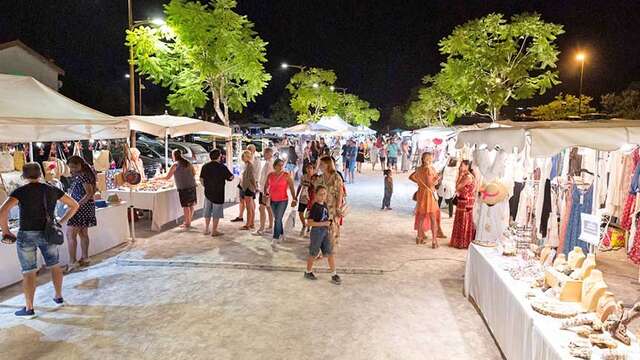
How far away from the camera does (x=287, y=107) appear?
61.3 meters

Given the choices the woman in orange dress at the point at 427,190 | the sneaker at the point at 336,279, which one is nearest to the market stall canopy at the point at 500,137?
the woman in orange dress at the point at 427,190

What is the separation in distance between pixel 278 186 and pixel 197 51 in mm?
6301

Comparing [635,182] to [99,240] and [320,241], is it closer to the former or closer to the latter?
[320,241]

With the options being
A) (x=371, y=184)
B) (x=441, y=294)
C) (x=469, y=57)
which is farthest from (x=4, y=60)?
(x=441, y=294)

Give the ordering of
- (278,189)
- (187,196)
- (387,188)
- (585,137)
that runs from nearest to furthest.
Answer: (585,137) → (278,189) → (187,196) → (387,188)

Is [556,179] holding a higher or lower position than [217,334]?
higher

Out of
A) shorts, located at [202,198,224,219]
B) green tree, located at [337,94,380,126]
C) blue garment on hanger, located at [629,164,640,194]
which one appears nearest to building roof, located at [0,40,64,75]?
green tree, located at [337,94,380,126]

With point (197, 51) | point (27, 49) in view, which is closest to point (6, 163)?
point (197, 51)

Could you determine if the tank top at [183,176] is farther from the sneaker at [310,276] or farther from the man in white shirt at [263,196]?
the sneaker at [310,276]

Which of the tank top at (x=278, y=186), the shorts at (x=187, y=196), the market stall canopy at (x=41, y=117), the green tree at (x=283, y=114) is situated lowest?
the shorts at (x=187, y=196)

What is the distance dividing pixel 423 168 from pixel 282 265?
9.87 feet

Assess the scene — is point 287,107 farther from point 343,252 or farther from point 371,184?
point 343,252

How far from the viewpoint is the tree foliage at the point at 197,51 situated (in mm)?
12562

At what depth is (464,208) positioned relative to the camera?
8.19 metres
